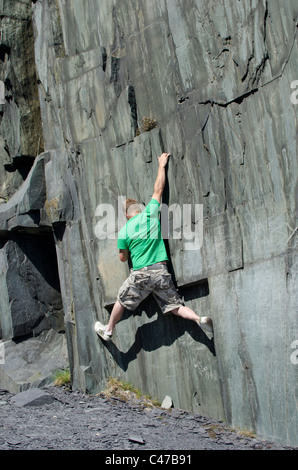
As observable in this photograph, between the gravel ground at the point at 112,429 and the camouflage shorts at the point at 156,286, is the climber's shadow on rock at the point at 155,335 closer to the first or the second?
the camouflage shorts at the point at 156,286

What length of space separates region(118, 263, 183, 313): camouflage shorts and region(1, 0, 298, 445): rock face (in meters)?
0.14

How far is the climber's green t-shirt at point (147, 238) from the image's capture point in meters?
6.70

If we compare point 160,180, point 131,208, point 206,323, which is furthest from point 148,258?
point 206,323

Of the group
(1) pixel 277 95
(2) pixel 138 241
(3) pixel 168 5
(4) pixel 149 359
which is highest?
(3) pixel 168 5

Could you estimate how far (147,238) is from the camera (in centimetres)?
674

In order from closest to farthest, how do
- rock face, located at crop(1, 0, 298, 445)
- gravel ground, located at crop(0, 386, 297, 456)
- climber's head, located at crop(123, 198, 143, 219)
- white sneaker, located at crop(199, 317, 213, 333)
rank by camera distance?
gravel ground, located at crop(0, 386, 297, 456), rock face, located at crop(1, 0, 298, 445), white sneaker, located at crop(199, 317, 213, 333), climber's head, located at crop(123, 198, 143, 219)

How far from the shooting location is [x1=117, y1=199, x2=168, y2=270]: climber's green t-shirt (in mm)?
6703

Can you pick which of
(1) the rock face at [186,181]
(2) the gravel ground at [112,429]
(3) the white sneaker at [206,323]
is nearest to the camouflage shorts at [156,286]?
(1) the rock face at [186,181]

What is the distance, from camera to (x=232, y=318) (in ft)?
19.7

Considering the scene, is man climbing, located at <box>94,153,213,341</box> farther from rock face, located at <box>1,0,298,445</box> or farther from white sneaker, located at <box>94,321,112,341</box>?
white sneaker, located at <box>94,321,112,341</box>

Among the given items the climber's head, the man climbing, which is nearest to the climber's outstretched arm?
the man climbing

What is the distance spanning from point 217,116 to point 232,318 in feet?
6.24

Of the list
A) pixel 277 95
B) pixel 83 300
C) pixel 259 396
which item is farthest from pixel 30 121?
Answer: pixel 259 396

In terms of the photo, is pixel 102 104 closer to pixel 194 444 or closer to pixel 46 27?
pixel 46 27
